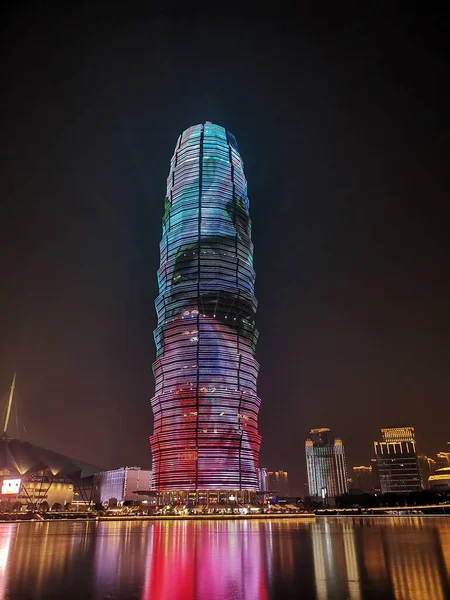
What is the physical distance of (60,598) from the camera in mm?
15953

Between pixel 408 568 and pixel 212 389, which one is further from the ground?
pixel 212 389

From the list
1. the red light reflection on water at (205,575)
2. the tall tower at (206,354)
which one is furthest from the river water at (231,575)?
the tall tower at (206,354)

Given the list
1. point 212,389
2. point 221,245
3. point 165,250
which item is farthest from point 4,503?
point 221,245

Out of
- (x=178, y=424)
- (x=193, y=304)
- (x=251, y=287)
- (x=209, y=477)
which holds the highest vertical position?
(x=251, y=287)

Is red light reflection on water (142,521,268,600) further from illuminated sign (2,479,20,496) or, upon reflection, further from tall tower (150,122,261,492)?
illuminated sign (2,479,20,496)

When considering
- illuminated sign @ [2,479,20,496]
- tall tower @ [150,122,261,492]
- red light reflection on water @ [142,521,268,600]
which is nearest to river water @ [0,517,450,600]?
red light reflection on water @ [142,521,268,600]

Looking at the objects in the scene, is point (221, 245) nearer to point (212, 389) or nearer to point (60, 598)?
point (212, 389)

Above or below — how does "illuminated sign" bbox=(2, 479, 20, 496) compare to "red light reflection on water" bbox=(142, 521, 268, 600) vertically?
above

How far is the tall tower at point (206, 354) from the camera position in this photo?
164 metres

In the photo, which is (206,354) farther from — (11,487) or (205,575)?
(205,575)

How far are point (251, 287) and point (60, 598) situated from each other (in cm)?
17932

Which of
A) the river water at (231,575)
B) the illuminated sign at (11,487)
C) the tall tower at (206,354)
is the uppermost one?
the tall tower at (206,354)

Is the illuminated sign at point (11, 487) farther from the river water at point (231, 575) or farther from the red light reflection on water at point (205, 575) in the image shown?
the red light reflection on water at point (205, 575)

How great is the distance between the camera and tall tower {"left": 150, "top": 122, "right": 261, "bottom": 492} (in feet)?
538
